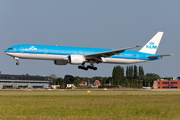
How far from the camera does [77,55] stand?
4991 centimetres

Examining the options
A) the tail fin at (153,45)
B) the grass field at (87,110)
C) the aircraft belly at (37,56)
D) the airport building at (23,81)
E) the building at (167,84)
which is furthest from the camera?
the airport building at (23,81)

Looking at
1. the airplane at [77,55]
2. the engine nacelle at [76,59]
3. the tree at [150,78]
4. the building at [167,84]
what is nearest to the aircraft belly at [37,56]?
the airplane at [77,55]

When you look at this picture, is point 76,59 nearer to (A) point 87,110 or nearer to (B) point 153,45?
(B) point 153,45

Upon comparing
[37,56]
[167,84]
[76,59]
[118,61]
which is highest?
[37,56]

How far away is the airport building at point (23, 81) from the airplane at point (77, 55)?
333 feet

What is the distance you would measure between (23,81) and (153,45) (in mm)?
108937

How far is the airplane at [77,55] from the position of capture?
47250 mm

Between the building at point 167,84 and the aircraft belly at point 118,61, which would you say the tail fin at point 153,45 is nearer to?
the aircraft belly at point 118,61

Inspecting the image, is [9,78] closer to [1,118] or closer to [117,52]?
[117,52]

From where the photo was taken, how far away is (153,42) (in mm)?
63219

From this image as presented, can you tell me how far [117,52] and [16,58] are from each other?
18490 millimetres

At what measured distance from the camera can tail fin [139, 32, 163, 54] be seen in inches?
2398

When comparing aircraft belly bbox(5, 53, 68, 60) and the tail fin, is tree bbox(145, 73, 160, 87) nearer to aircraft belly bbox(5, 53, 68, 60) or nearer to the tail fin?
the tail fin

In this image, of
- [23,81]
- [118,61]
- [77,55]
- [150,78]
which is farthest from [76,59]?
[150,78]
